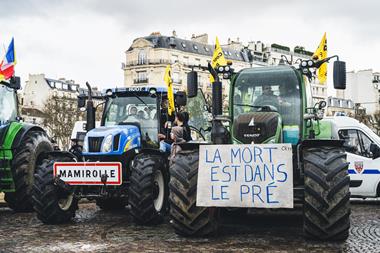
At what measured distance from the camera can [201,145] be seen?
8.80 m

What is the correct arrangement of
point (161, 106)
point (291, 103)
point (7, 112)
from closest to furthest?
point (291, 103)
point (161, 106)
point (7, 112)

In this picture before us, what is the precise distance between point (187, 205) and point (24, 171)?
5.30 meters

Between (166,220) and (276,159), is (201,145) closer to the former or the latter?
(276,159)

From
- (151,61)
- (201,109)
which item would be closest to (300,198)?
(201,109)

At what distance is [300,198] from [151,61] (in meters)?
78.4

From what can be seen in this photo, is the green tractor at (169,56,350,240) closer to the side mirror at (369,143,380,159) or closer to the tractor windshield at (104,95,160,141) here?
the tractor windshield at (104,95,160,141)

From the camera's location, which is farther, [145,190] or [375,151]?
[375,151]

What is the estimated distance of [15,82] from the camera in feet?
45.5

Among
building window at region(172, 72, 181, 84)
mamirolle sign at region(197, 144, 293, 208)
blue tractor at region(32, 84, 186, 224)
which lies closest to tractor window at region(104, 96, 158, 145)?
blue tractor at region(32, 84, 186, 224)

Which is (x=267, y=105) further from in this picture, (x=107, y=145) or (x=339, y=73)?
(x=107, y=145)

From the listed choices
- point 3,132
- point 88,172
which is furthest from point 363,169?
point 3,132

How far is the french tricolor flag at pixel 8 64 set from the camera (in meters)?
13.9

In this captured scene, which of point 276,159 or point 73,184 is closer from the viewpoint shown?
point 276,159

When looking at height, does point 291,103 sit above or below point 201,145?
above
